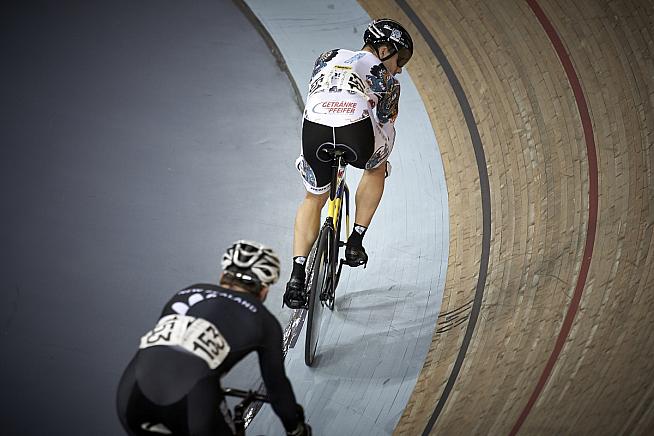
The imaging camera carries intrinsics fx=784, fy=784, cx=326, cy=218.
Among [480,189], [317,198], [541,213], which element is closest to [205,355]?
[317,198]

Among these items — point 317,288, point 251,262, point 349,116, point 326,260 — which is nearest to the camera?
point 251,262

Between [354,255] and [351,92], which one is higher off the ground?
[351,92]

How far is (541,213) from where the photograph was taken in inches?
184

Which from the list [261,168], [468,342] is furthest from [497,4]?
[468,342]

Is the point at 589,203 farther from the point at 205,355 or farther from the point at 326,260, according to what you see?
the point at 205,355

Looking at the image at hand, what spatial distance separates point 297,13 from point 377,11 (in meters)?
0.76

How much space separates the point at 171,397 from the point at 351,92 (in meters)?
1.67

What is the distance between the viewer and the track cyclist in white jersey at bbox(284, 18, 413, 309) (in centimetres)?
331

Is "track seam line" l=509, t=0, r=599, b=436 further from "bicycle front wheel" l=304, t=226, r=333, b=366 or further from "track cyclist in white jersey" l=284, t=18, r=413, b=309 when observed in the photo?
"track cyclist in white jersey" l=284, t=18, r=413, b=309

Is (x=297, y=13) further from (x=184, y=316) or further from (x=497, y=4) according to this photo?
(x=184, y=316)

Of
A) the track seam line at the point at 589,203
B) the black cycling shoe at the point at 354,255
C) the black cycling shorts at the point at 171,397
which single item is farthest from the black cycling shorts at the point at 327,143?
the black cycling shorts at the point at 171,397

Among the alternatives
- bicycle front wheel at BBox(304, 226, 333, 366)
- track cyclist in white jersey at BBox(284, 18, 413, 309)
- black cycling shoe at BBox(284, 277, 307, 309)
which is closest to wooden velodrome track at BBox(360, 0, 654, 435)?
bicycle front wheel at BBox(304, 226, 333, 366)

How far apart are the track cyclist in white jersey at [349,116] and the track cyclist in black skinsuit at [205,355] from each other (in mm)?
1141

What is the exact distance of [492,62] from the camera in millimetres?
5602
